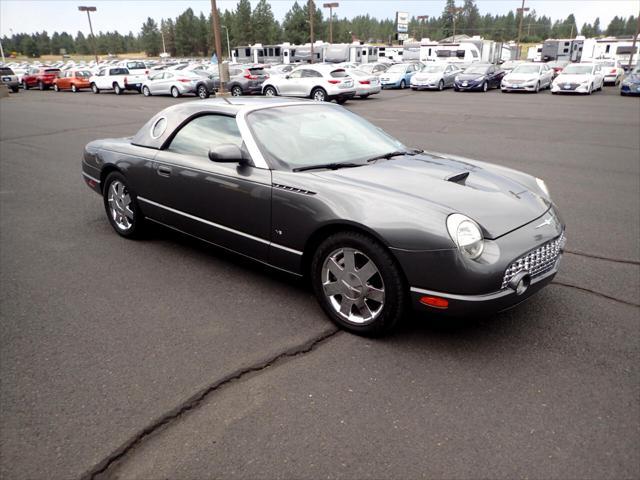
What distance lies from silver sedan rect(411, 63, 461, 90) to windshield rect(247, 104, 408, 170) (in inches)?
1003

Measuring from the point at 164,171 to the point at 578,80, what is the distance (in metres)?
25.0

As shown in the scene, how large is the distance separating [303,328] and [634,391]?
6.53 ft

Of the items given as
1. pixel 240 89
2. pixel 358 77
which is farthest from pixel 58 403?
pixel 240 89

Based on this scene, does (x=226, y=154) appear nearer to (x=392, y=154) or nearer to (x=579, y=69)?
(x=392, y=154)

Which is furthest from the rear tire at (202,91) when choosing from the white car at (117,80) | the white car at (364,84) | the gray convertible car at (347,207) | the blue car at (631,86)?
the gray convertible car at (347,207)

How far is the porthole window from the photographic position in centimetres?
465

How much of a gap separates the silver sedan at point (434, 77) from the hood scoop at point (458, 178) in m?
26.3

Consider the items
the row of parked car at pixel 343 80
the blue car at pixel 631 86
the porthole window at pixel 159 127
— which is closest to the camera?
the porthole window at pixel 159 127

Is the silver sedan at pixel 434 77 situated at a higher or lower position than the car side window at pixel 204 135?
lower

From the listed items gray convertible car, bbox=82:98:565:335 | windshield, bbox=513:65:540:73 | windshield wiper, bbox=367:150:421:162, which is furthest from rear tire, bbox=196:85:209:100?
windshield wiper, bbox=367:150:421:162

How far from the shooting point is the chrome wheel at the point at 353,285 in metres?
3.21

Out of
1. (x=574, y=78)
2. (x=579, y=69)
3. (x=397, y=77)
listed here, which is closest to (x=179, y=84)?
(x=397, y=77)

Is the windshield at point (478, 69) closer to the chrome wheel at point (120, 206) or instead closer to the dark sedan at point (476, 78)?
the dark sedan at point (476, 78)

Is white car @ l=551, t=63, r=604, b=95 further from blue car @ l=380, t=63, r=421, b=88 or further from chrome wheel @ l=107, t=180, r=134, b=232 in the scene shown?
chrome wheel @ l=107, t=180, r=134, b=232
